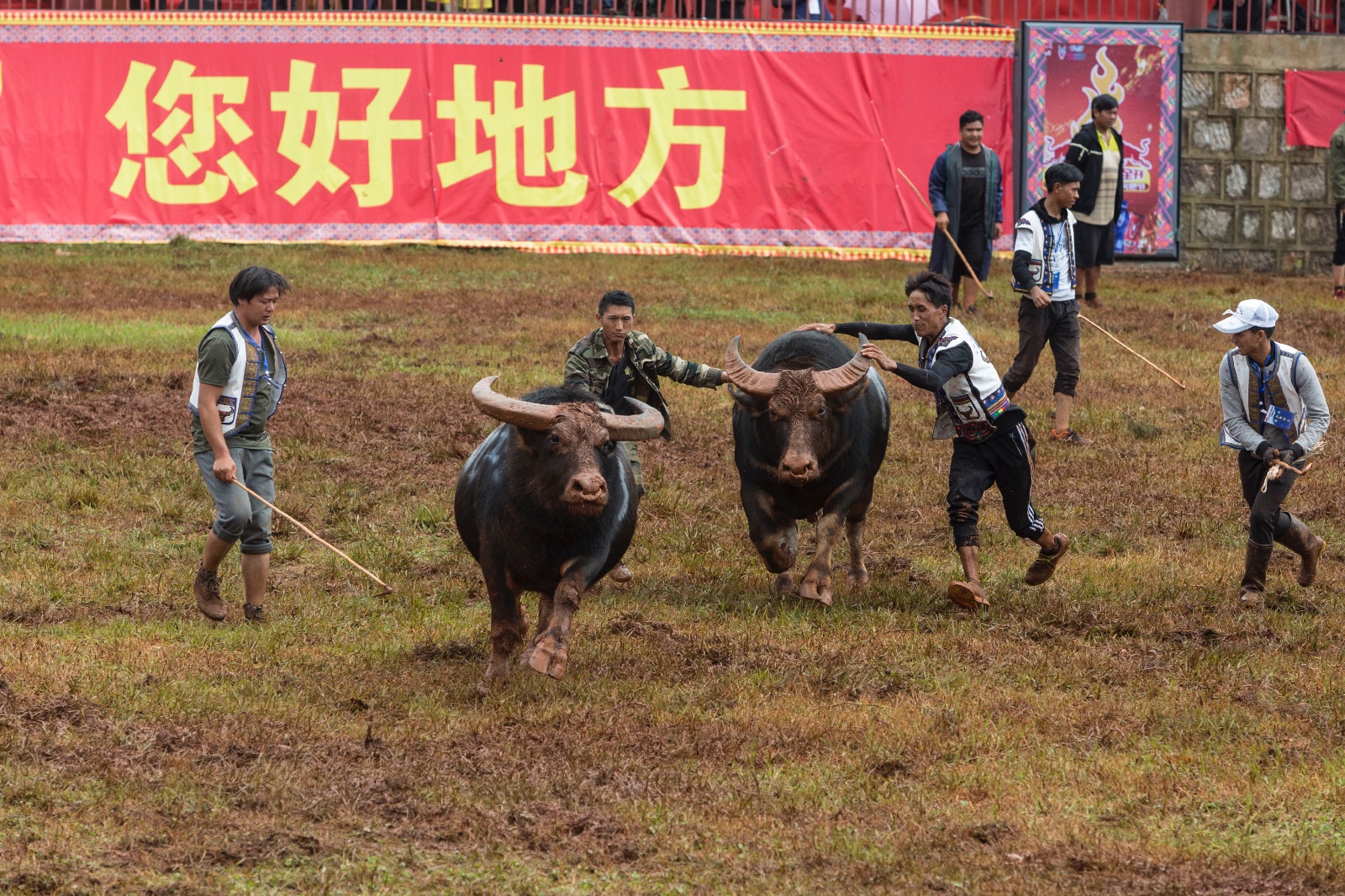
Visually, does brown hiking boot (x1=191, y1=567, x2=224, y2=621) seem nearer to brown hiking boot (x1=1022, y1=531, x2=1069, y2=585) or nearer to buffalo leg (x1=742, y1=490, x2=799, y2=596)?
buffalo leg (x1=742, y1=490, x2=799, y2=596)

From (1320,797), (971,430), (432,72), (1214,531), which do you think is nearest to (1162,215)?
(432,72)

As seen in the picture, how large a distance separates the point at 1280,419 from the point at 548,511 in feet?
12.5

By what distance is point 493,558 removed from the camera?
25.1 ft

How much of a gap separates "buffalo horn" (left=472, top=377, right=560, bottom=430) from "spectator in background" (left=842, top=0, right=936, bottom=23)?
15.0 metres

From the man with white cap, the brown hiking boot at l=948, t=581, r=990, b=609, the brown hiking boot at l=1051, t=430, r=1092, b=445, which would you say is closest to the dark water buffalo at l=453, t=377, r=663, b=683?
the brown hiking boot at l=948, t=581, r=990, b=609

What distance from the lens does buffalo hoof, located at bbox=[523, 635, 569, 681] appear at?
7059mm

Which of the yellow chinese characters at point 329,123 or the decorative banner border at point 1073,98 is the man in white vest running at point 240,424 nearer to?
the yellow chinese characters at point 329,123

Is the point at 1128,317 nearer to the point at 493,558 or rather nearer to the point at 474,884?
the point at 493,558

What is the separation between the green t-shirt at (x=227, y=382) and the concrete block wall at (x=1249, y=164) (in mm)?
15564

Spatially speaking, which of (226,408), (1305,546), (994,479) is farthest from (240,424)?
(1305,546)

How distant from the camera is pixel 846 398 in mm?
9000

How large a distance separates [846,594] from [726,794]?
3.27 metres

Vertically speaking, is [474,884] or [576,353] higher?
[576,353]

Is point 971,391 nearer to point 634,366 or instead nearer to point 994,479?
point 994,479
